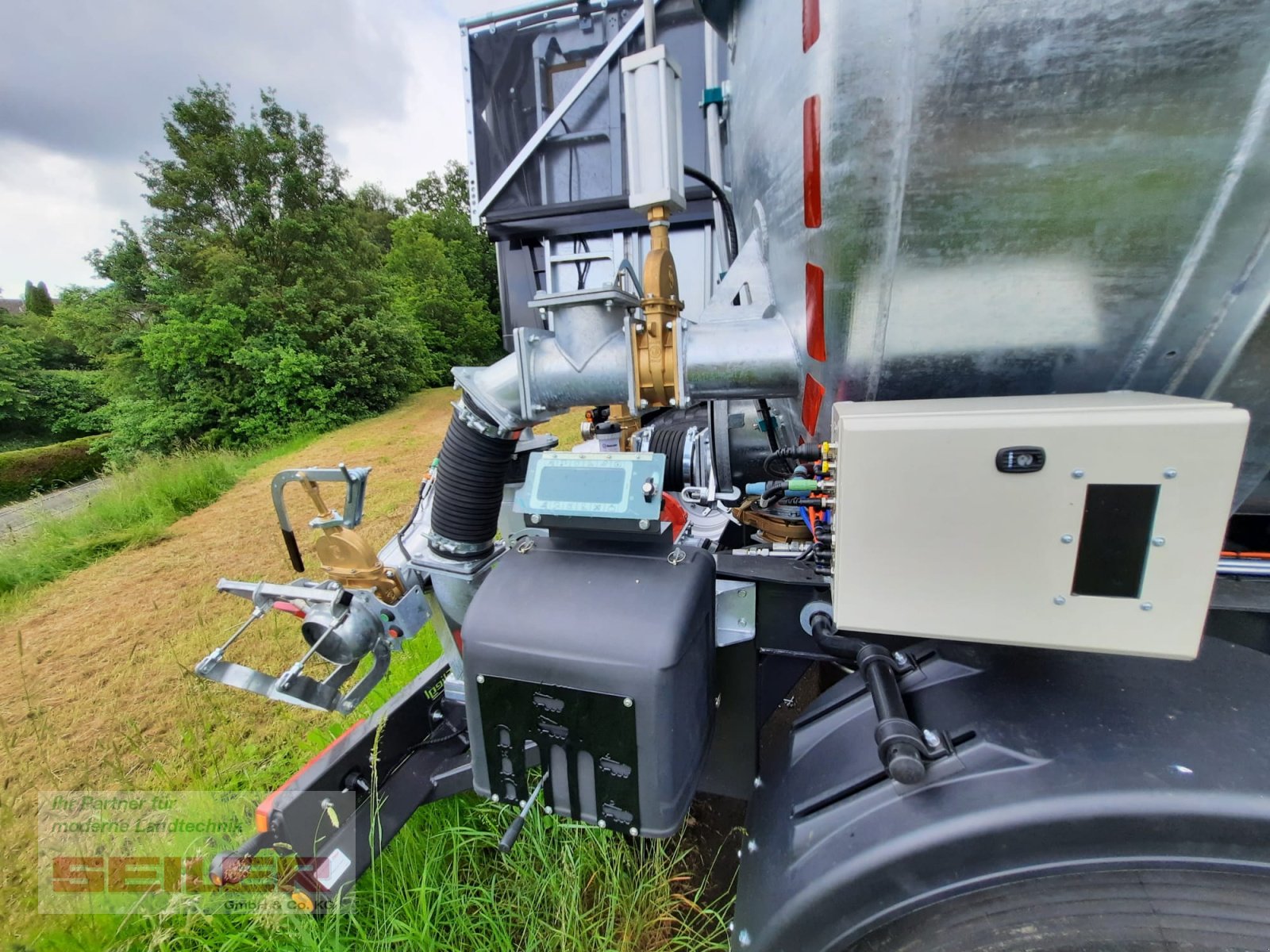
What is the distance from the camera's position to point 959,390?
908mm

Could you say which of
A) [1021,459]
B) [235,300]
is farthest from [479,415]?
[235,300]

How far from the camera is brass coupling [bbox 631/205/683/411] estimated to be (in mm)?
1200

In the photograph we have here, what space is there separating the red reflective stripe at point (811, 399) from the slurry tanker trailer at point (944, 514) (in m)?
0.02

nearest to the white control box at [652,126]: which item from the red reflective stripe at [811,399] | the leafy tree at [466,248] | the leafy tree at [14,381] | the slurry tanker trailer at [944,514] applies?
the slurry tanker trailer at [944,514]

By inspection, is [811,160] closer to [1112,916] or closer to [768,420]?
[768,420]

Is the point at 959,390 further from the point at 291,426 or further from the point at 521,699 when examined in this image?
the point at 291,426

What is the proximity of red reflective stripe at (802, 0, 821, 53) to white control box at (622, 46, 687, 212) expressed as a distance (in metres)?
0.33

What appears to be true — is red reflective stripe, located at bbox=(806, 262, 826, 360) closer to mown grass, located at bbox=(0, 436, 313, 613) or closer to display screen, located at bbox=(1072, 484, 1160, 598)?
display screen, located at bbox=(1072, 484, 1160, 598)

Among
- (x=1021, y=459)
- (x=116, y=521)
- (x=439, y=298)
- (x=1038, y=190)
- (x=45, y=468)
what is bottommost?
(x=45, y=468)

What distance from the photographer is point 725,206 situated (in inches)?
74.5

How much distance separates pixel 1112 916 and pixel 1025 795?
0.18m

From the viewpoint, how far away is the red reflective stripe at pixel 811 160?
32.1 inches

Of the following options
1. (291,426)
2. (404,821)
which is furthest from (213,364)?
(404,821)

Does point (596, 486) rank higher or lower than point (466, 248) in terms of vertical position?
lower
